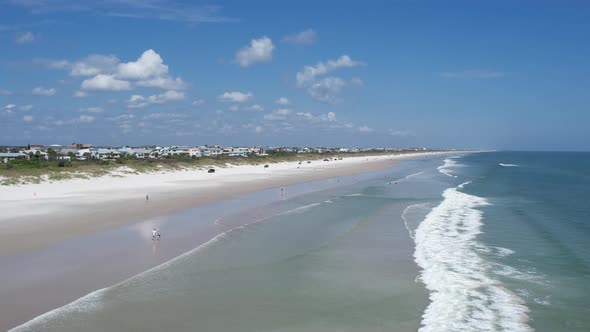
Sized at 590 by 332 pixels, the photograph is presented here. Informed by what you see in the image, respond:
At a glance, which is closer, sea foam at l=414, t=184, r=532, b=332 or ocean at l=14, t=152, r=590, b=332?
ocean at l=14, t=152, r=590, b=332

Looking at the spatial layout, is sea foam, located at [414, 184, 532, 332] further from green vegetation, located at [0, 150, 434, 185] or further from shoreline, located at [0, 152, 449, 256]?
green vegetation, located at [0, 150, 434, 185]

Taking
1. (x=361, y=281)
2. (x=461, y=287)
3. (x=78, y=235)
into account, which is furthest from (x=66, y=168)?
(x=461, y=287)

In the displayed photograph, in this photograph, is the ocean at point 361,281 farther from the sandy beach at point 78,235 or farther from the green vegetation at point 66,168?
the green vegetation at point 66,168

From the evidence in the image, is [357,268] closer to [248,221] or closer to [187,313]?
[187,313]

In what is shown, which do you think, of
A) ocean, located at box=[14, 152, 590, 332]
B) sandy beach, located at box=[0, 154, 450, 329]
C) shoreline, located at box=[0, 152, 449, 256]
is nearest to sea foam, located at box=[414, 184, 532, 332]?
ocean, located at box=[14, 152, 590, 332]

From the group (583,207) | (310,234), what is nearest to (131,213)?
(310,234)

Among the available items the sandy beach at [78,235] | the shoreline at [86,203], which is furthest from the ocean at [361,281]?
the shoreline at [86,203]
